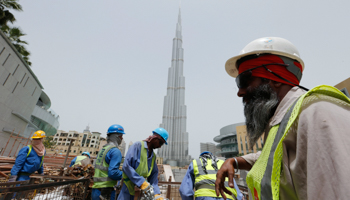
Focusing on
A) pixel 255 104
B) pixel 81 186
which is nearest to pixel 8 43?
pixel 81 186

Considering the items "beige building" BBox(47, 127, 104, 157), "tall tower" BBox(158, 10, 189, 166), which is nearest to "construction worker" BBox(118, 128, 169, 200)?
"tall tower" BBox(158, 10, 189, 166)

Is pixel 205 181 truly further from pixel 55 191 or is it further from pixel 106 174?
pixel 55 191

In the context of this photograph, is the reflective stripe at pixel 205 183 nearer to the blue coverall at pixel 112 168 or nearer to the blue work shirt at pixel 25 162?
the blue coverall at pixel 112 168

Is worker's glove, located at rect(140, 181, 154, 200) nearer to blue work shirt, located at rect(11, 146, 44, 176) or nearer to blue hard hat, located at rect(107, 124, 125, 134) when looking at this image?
blue hard hat, located at rect(107, 124, 125, 134)

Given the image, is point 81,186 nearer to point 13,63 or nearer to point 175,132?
point 13,63

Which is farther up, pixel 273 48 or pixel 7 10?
pixel 7 10

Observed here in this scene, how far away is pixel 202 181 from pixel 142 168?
1.28m

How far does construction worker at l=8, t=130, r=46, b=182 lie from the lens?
4.56 meters

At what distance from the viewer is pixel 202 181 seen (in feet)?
10.1

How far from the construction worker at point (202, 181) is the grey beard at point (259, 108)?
2018mm

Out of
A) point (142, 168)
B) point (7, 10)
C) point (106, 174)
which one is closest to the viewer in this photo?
point (142, 168)

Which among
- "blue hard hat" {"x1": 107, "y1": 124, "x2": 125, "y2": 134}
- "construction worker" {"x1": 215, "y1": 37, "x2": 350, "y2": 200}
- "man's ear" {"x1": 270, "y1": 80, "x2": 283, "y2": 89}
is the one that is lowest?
"construction worker" {"x1": 215, "y1": 37, "x2": 350, "y2": 200}

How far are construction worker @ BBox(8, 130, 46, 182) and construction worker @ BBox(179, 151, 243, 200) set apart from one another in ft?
14.6

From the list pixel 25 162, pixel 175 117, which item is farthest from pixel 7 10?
pixel 175 117
